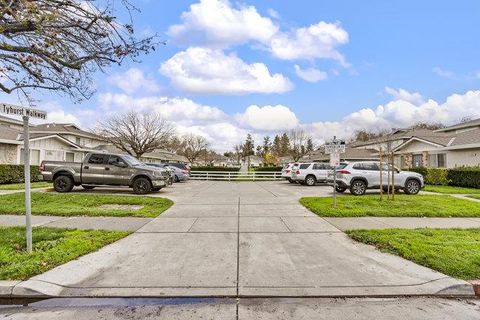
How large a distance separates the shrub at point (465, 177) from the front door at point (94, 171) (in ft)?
75.4

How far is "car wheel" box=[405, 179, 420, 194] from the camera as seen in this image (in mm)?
16656

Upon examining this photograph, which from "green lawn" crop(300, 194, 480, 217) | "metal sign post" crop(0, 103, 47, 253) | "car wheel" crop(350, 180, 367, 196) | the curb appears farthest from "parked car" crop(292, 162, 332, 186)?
"metal sign post" crop(0, 103, 47, 253)

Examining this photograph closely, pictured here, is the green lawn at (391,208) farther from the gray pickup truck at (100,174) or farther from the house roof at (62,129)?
the house roof at (62,129)

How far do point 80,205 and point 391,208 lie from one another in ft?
36.0

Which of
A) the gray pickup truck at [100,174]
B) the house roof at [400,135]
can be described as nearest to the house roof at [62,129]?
the gray pickup truck at [100,174]

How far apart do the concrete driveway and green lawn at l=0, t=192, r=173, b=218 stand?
2.49 metres

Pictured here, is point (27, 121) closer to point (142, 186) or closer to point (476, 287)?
point (476, 287)

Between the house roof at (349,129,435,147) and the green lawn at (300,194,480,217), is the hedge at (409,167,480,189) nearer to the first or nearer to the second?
the green lawn at (300,194,480,217)

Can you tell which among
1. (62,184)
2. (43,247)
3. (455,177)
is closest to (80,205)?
(62,184)

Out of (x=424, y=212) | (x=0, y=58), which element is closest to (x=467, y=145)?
(x=424, y=212)

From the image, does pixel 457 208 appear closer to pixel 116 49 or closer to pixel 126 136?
pixel 116 49

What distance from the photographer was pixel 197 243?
22.8 ft

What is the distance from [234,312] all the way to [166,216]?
21.6ft

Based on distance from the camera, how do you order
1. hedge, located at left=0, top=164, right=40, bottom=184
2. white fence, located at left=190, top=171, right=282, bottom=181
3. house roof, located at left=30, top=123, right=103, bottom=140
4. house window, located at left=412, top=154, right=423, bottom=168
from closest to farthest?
hedge, located at left=0, top=164, right=40, bottom=184 → house window, located at left=412, top=154, right=423, bottom=168 → white fence, located at left=190, top=171, right=282, bottom=181 → house roof, located at left=30, top=123, right=103, bottom=140
